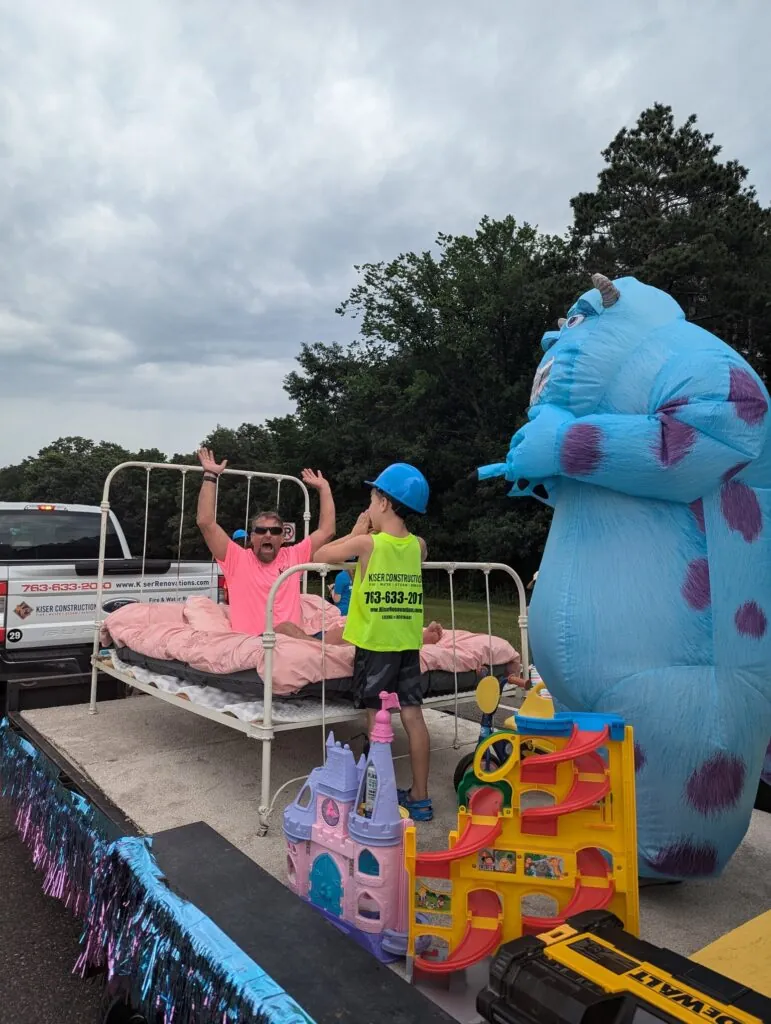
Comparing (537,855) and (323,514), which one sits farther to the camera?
(323,514)

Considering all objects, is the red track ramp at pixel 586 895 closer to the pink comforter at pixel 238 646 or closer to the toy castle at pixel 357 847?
the toy castle at pixel 357 847

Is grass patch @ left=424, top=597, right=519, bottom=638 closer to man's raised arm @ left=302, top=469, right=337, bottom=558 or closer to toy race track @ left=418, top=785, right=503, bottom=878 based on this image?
man's raised arm @ left=302, top=469, right=337, bottom=558

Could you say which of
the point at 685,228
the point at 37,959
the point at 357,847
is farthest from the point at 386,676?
the point at 685,228

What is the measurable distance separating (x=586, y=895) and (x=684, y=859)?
1.93 ft

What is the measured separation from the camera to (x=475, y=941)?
1927 millimetres

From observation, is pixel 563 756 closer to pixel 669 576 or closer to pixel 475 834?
pixel 475 834

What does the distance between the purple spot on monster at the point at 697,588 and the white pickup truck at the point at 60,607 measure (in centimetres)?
393

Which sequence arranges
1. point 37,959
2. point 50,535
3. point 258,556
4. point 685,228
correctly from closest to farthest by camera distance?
point 37,959
point 258,556
point 50,535
point 685,228

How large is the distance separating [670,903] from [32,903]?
268 centimetres

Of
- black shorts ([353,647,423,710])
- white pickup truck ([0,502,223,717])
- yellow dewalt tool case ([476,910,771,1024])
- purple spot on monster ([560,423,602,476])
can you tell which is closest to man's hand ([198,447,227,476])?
white pickup truck ([0,502,223,717])

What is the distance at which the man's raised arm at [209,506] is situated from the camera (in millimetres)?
4352

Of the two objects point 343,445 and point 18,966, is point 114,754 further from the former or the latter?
point 343,445

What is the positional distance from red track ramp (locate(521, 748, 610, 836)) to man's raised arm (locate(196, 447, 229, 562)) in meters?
2.81

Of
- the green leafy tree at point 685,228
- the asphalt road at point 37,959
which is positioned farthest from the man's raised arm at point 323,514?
the green leafy tree at point 685,228
